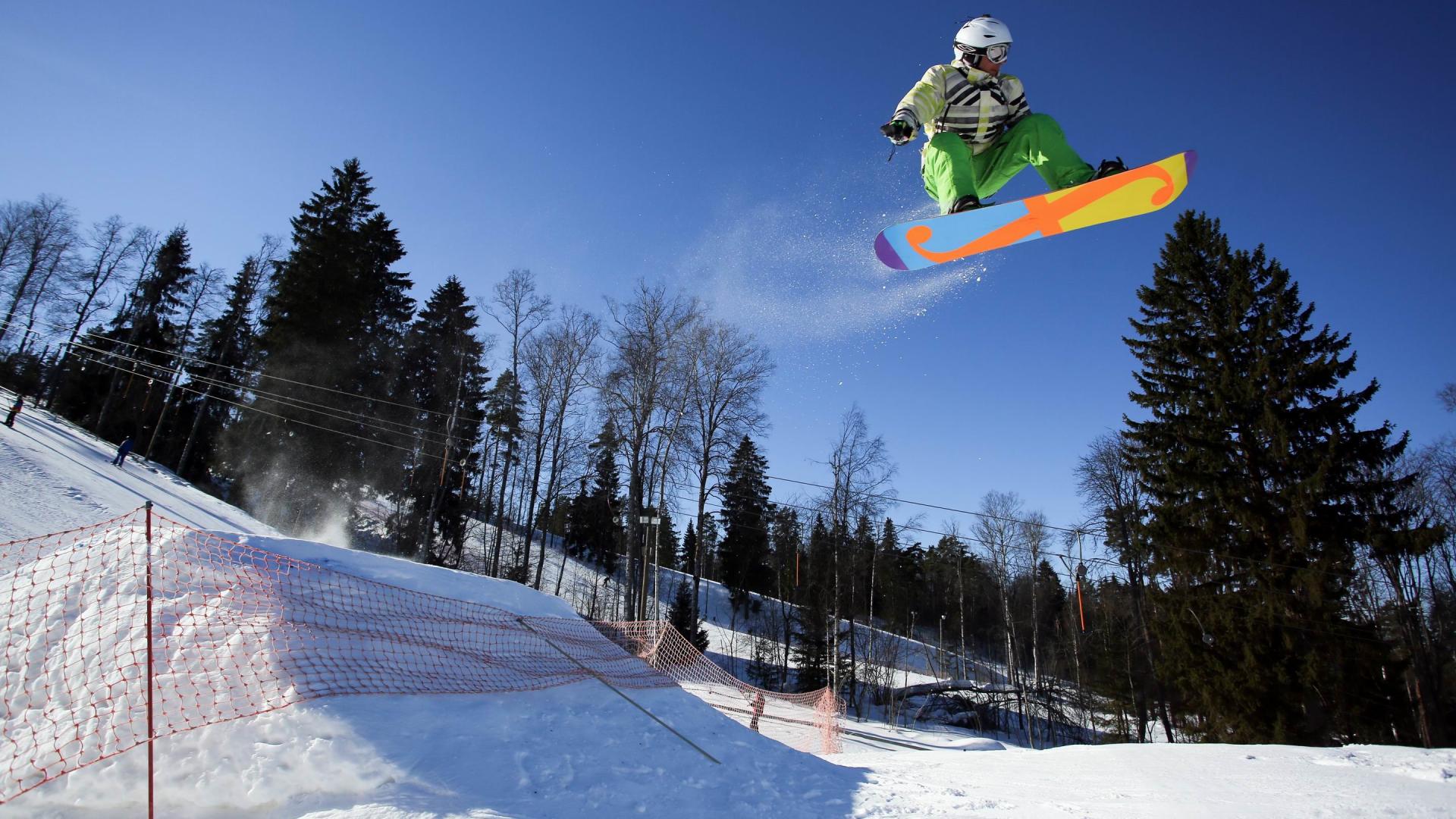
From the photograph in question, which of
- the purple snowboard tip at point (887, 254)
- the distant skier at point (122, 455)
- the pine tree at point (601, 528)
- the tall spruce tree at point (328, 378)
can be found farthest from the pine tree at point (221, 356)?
the purple snowboard tip at point (887, 254)

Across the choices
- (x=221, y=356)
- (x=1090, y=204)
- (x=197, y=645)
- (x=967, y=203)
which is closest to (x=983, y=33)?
(x=967, y=203)

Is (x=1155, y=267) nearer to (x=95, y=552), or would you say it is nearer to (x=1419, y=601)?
(x=1419, y=601)

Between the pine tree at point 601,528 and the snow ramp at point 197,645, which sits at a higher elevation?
the pine tree at point 601,528

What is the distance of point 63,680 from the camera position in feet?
16.5

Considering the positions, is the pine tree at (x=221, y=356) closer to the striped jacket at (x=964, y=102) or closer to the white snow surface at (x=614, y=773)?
the white snow surface at (x=614, y=773)

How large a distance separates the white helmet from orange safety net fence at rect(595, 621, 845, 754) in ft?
30.8

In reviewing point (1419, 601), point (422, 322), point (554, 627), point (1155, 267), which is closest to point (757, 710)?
point (554, 627)

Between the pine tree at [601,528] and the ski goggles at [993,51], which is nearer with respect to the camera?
the ski goggles at [993,51]


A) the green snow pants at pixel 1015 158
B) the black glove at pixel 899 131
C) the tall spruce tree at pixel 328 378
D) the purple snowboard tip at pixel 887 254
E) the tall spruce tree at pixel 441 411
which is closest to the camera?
the black glove at pixel 899 131

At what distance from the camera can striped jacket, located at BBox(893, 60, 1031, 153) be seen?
5.16m

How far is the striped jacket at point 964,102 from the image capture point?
Result: 203 inches

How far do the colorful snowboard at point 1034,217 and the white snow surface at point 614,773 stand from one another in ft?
16.6

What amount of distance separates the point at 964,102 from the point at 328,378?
2383 centimetres

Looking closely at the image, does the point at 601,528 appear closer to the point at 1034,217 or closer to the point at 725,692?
the point at 725,692
